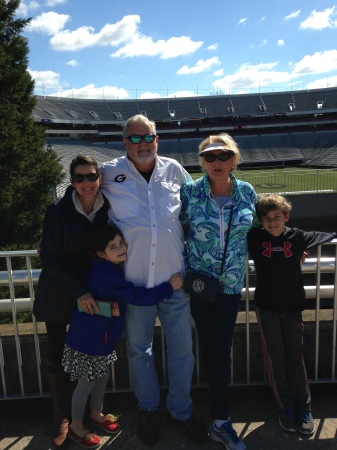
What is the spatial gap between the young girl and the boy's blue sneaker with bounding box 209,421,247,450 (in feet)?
2.47

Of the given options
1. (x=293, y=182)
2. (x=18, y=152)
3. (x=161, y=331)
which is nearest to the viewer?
(x=161, y=331)

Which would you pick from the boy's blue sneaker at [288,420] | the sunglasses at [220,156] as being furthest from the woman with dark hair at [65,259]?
the boy's blue sneaker at [288,420]

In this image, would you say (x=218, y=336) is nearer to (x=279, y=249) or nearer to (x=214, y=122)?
(x=279, y=249)

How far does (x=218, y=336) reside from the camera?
2463mm

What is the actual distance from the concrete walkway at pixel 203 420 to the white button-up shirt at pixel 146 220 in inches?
40.9

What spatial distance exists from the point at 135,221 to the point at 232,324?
95cm

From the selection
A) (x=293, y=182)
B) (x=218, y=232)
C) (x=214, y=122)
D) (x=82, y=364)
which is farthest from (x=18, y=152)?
(x=214, y=122)

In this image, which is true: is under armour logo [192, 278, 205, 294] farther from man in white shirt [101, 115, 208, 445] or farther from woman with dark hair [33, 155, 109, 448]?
→ woman with dark hair [33, 155, 109, 448]

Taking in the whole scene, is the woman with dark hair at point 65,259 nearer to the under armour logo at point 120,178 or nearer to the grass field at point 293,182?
the under armour logo at point 120,178

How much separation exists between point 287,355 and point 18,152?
9382 millimetres

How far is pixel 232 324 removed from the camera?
8.08ft

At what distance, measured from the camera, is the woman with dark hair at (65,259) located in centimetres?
228

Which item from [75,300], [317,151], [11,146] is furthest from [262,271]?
[317,151]

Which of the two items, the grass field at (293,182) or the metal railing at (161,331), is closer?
the metal railing at (161,331)
